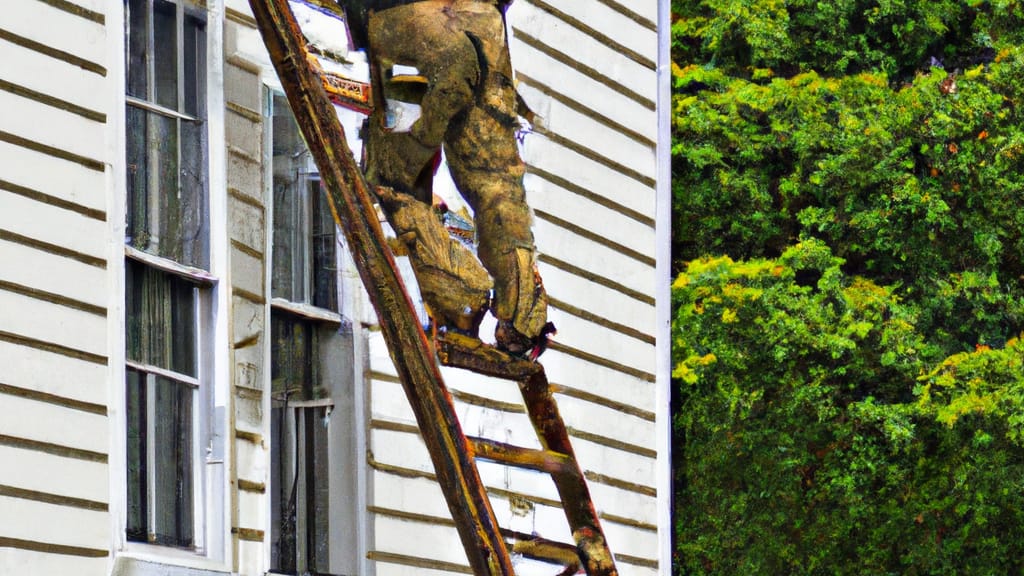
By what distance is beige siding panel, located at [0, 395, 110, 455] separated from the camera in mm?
6477

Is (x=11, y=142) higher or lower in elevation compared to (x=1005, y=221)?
lower

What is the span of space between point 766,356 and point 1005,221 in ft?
9.05

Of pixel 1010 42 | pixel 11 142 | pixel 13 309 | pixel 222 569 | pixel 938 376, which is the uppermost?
pixel 1010 42

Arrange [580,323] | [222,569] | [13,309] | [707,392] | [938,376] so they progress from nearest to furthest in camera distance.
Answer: [13,309], [222,569], [580,323], [938,376], [707,392]

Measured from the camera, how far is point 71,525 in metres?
6.60

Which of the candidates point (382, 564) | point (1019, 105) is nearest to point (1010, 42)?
point (1019, 105)

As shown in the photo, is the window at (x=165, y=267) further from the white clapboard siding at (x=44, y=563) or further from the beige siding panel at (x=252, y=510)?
the white clapboard siding at (x=44, y=563)

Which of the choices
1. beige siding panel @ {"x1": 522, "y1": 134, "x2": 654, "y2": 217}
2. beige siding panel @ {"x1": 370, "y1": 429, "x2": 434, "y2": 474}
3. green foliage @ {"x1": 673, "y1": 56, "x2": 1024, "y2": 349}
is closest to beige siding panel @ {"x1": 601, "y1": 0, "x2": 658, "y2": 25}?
beige siding panel @ {"x1": 522, "y1": 134, "x2": 654, "y2": 217}

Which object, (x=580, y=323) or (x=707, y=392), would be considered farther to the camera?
(x=707, y=392)

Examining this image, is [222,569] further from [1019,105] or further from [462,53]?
[1019,105]

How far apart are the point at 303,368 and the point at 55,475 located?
4.92ft

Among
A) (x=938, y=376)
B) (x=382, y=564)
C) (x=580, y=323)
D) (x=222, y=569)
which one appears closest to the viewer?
(x=222, y=569)

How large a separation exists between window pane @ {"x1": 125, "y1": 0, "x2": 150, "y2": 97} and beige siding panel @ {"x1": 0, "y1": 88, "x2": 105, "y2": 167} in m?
0.32

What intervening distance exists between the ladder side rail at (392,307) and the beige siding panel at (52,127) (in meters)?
0.73
